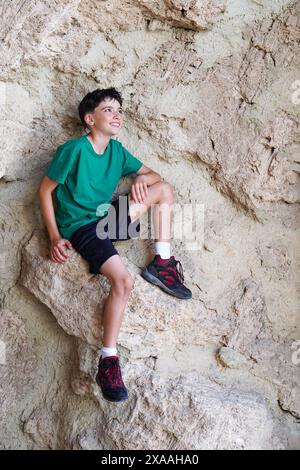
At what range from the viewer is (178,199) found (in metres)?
2.05

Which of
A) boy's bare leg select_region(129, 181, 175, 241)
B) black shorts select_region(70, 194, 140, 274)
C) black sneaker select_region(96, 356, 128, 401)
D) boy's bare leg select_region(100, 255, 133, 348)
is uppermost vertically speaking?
boy's bare leg select_region(129, 181, 175, 241)

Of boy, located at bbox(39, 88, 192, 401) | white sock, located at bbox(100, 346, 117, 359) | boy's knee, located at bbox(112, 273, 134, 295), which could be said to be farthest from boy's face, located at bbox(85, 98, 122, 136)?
white sock, located at bbox(100, 346, 117, 359)

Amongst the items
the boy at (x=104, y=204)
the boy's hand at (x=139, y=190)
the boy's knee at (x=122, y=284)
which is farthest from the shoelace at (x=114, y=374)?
the boy's hand at (x=139, y=190)

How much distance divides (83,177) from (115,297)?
412 mm

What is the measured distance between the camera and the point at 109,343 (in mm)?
1823

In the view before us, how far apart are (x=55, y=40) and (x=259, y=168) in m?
0.83

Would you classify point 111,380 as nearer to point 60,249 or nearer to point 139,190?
point 60,249

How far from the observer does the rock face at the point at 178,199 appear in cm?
195

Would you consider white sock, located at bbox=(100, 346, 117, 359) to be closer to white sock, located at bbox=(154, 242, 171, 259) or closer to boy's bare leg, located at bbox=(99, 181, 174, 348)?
boy's bare leg, located at bbox=(99, 181, 174, 348)

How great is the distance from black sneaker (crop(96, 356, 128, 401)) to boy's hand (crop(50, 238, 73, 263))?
36cm

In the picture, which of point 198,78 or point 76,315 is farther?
point 198,78

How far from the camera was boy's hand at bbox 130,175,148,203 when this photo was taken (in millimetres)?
1918
